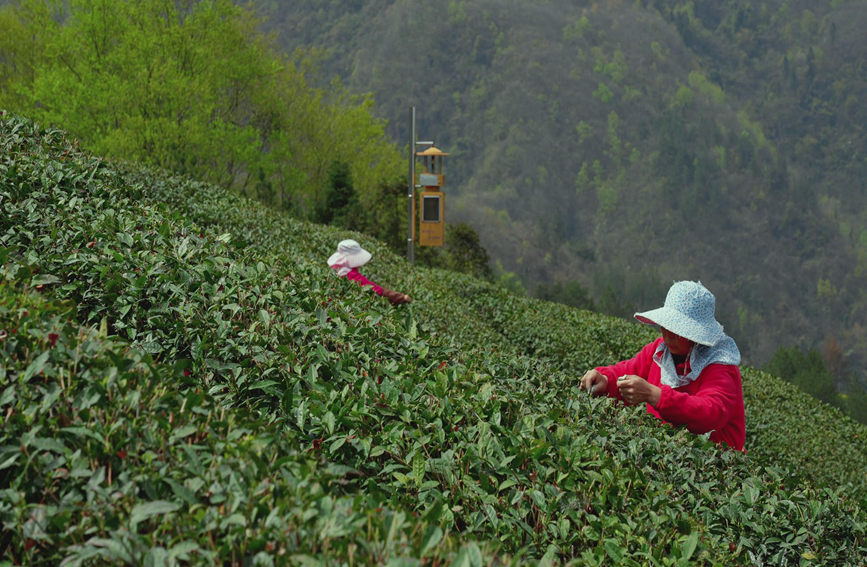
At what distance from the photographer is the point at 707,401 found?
3545 mm

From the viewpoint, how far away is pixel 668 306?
3.62m

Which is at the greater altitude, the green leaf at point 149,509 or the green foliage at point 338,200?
the green leaf at point 149,509

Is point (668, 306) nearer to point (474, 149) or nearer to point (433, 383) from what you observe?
point (433, 383)

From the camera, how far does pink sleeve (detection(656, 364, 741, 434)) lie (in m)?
3.52

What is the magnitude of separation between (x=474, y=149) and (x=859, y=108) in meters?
107

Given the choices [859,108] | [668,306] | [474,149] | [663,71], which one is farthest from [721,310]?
[668,306]

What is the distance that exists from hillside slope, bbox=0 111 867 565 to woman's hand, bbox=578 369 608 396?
17cm

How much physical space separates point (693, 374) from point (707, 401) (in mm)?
175

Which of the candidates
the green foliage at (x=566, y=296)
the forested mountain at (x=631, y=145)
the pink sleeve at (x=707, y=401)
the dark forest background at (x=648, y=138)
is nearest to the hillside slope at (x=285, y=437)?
the pink sleeve at (x=707, y=401)

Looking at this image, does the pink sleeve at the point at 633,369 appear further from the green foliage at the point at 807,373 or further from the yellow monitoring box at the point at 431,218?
the green foliage at the point at 807,373

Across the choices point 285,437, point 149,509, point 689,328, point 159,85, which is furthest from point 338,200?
point 149,509

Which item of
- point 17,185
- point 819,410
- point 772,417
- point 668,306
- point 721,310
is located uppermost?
point 17,185

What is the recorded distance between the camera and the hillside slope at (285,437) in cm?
174

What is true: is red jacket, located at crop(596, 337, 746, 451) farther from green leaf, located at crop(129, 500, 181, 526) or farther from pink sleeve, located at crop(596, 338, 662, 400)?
green leaf, located at crop(129, 500, 181, 526)
